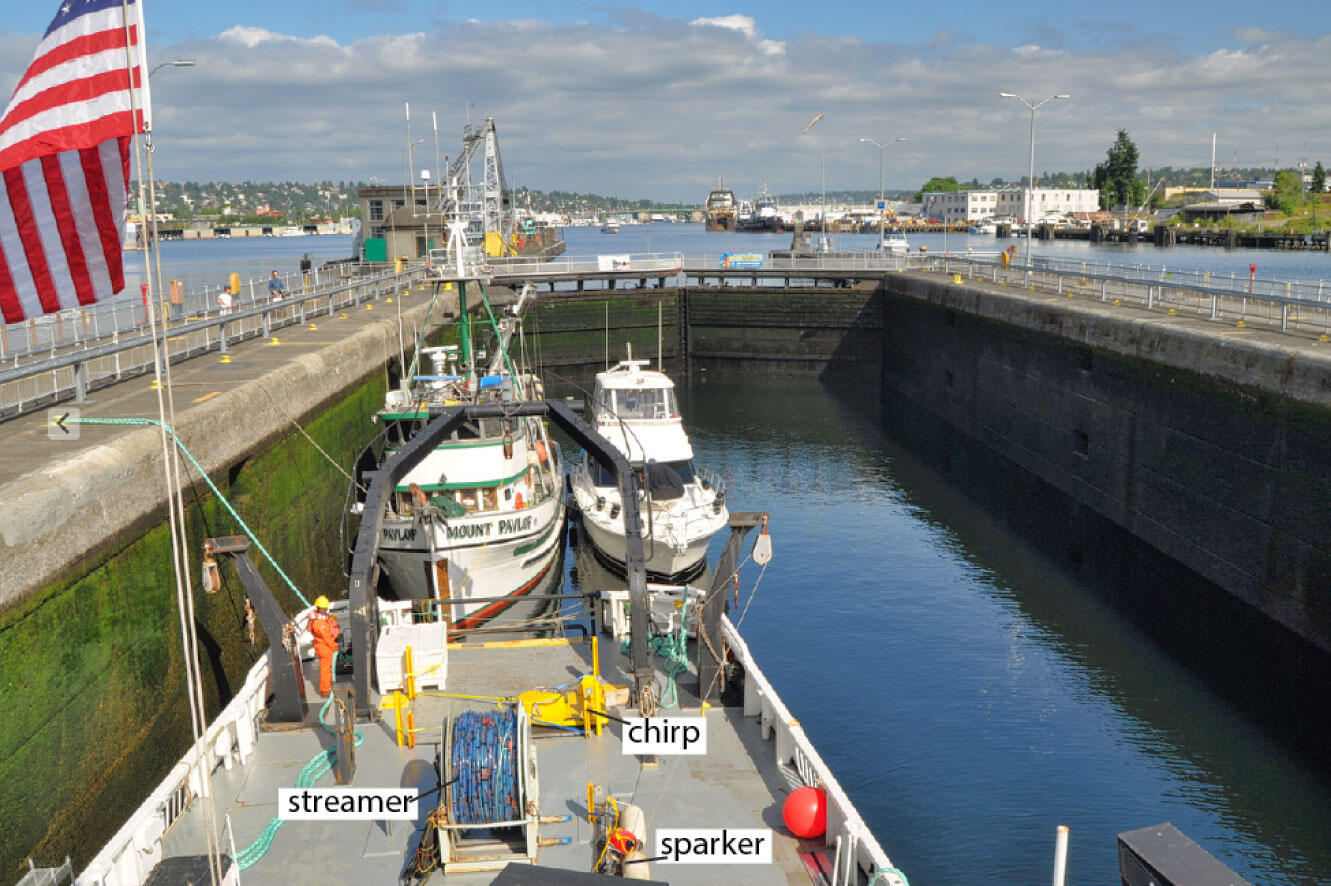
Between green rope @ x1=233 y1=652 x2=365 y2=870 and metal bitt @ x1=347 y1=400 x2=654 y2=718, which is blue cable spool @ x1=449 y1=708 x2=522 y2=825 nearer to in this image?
green rope @ x1=233 y1=652 x2=365 y2=870

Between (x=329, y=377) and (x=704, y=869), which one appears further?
(x=329, y=377)

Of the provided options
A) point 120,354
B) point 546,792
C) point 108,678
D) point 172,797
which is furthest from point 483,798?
point 120,354

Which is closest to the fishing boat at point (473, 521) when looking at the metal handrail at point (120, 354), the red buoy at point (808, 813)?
the metal handrail at point (120, 354)

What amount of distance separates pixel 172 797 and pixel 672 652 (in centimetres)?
599

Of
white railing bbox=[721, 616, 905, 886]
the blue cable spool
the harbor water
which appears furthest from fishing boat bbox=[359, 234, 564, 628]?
the blue cable spool

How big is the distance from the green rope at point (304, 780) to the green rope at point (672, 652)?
365 cm

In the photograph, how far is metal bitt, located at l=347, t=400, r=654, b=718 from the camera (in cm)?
1240

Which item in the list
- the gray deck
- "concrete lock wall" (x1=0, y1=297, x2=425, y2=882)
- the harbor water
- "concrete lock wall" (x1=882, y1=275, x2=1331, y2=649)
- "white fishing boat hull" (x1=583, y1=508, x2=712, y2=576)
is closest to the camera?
the gray deck

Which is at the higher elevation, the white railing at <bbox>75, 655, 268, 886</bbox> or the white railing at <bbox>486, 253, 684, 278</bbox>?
the white railing at <bbox>486, 253, 684, 278</bbox>

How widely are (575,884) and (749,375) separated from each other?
51718 mm

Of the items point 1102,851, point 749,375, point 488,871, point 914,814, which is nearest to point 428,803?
point 488,871

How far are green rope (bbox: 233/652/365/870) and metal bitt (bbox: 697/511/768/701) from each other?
4112 mm

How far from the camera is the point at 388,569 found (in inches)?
833

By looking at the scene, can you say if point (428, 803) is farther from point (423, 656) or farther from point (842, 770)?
point (842, 770)
